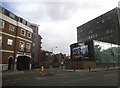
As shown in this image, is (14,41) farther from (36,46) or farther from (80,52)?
(36,46)

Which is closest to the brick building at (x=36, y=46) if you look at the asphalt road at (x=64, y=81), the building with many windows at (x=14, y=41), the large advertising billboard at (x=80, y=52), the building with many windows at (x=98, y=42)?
the building with many windows at (x=98, y=42)

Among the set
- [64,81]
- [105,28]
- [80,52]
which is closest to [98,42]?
[80,52]

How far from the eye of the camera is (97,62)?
150 feet

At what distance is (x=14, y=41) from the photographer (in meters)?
34.0

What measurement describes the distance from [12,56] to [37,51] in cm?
3958

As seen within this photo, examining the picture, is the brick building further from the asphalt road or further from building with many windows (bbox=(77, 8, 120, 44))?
the asphalt road

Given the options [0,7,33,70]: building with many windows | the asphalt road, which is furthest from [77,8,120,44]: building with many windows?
the asphalt road

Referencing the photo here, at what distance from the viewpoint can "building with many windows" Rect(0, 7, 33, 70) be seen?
30645 millimetres

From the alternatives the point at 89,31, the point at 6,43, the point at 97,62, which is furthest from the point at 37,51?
the point at 6,43

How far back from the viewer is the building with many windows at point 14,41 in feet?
101

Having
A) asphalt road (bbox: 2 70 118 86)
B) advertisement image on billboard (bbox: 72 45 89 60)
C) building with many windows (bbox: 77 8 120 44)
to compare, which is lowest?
asphalt road (bbox: 2 70 118 86)

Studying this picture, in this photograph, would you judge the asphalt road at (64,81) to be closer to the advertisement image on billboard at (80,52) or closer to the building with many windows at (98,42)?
the building with many windows at (98,42)

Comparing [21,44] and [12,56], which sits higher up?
[21,44]

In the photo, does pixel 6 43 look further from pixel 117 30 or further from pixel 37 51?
pixel 117 30
